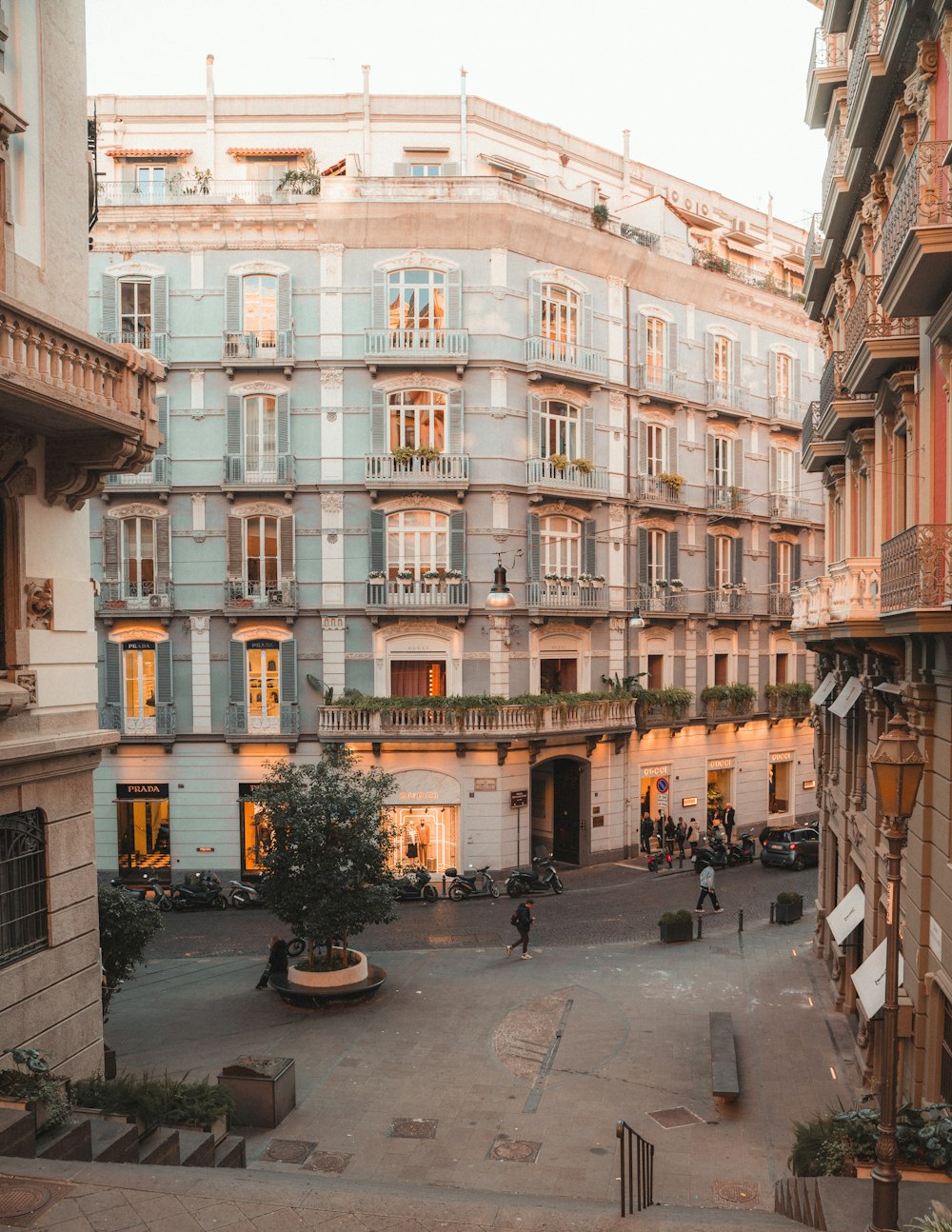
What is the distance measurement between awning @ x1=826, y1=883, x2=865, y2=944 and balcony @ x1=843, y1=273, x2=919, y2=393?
8336mm

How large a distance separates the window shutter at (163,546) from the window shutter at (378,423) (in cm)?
673

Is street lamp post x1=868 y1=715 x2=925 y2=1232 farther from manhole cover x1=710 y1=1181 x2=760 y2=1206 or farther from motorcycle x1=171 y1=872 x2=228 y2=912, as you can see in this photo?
motorcycle x1=171 y1=872 x2=228 y2=912

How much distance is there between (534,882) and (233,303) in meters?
19.9

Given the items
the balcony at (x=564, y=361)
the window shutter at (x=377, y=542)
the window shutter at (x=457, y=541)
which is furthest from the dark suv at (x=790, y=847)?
the balcony at (x=564, y=361)

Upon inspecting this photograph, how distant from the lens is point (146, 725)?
102 feet

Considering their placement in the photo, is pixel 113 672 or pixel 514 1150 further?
pixel 113 672

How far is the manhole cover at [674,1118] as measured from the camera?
14625mm

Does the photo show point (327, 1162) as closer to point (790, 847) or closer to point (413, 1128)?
point (413, 1128)

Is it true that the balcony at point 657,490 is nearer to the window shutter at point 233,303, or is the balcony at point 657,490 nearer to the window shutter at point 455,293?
the window shutter at point 455,293

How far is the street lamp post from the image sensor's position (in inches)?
299

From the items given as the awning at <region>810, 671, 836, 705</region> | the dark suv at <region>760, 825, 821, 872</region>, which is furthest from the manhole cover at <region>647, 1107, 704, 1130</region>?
the dark suv at <region>760, 825, 821, 872</region>

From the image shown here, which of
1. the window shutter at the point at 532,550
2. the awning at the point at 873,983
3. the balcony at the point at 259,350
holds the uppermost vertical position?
the balcony at the point at 259,350

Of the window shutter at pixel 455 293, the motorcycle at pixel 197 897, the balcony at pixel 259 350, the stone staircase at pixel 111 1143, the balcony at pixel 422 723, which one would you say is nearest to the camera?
the stone staircase at pixel 111 1143

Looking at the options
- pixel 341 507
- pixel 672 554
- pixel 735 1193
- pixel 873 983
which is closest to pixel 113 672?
pixel 341 507
